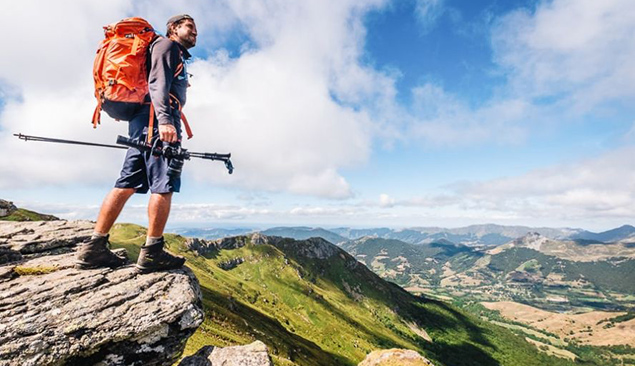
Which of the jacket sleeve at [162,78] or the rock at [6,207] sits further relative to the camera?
the rock at [6,207]

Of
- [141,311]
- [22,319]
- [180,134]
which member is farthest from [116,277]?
[180,134]

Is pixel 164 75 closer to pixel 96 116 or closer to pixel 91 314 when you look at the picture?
pixel 96 116

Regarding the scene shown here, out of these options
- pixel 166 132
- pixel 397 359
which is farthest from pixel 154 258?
pixel 397 359

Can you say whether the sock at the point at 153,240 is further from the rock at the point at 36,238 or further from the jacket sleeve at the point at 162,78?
the rock at the point at 36,238

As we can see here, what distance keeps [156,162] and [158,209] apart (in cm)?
161

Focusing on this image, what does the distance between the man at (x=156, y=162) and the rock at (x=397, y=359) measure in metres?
15.4

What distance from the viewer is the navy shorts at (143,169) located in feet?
34.1

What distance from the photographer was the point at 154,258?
11.5 metres

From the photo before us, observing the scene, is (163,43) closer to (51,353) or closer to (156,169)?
(156,169)

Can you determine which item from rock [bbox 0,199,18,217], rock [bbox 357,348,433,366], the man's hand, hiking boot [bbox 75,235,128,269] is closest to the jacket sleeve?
the man's hand

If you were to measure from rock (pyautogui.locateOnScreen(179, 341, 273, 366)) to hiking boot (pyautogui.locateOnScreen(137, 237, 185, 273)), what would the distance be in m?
4.60

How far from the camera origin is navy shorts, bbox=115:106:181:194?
34.1ft

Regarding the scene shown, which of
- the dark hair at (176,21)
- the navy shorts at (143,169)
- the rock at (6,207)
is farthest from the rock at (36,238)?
the rock at (6,207)

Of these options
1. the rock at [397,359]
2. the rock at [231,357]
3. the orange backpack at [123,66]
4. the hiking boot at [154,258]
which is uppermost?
the orange backpack at [123,66]
